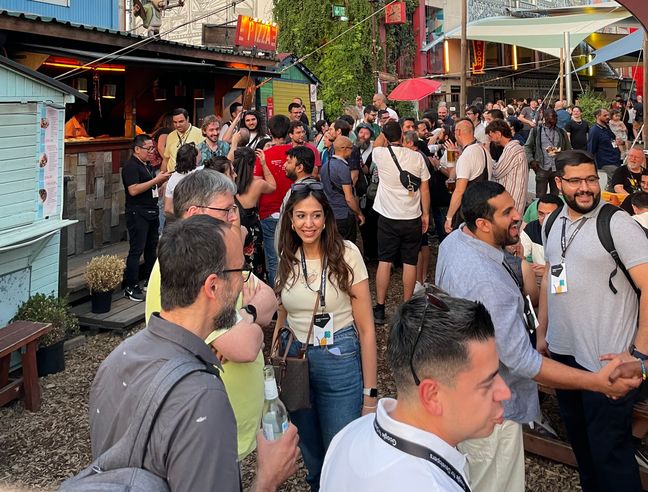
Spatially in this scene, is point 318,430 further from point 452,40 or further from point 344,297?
point 452,40

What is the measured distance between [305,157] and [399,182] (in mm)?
1107

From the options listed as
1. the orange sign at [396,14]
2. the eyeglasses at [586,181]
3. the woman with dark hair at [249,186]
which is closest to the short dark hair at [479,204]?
the eyeglasses at [586,181]

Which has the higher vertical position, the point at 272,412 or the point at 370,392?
the point at 272,412

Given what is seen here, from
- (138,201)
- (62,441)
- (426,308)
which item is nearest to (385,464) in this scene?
(426,308)

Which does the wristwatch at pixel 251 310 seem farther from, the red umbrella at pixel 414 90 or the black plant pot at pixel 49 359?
the red umbrella at pixel 414 90

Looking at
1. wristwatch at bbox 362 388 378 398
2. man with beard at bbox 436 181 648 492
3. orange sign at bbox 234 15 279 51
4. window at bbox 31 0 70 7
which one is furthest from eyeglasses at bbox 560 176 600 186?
orange sign at bbox 234 15 279 51

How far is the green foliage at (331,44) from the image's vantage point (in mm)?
25734

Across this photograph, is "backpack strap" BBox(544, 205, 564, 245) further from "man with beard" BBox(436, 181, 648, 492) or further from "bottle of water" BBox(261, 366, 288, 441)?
"bottle of water" BBox(261, 366, 288, 441)

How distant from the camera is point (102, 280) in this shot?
659cm

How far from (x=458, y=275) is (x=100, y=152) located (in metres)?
7.21

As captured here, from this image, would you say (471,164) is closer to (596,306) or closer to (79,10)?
(596,306)

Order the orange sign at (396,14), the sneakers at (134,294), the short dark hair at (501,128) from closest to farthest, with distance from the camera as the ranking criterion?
the sneakers at (134,294)
the short dark hair at (501,128)
the orange sign at (396,14)

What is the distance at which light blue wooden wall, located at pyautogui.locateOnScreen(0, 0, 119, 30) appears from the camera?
33.6 ft

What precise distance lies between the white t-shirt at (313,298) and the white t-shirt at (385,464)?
150cm
